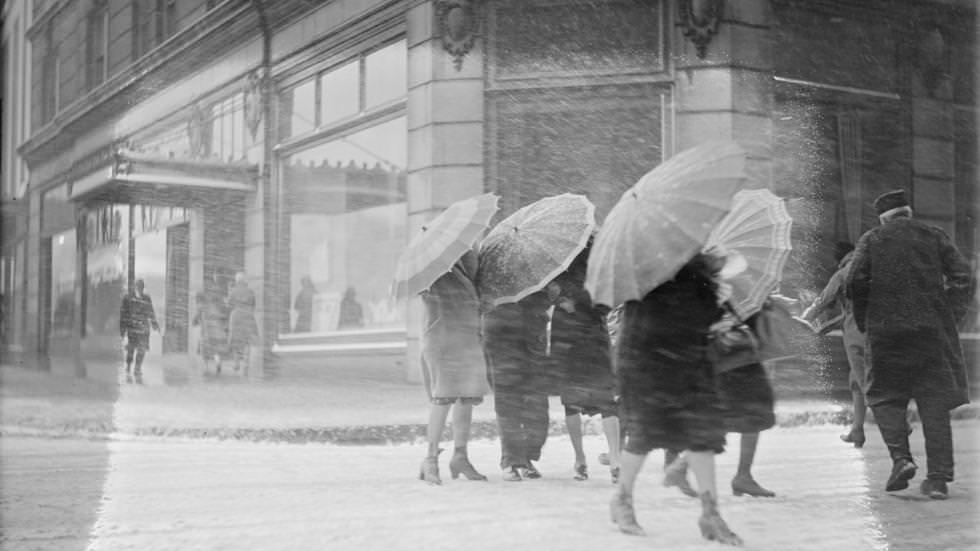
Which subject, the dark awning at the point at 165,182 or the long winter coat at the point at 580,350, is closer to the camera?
the long winter coat at the point at 580,350

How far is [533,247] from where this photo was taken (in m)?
6.86

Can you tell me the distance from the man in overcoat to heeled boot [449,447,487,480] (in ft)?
7.88

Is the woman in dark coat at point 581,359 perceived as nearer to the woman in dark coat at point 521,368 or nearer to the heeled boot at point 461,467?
the woman in dark coat at point 521,368

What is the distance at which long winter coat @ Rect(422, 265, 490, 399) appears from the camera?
6.97 meters

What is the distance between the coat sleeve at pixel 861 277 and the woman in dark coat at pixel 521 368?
186 cm

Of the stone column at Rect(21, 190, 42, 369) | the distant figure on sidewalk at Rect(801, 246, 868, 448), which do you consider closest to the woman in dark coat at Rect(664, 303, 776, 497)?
the distant figure on sidewalk at Rect(801, 246, 868, 448)

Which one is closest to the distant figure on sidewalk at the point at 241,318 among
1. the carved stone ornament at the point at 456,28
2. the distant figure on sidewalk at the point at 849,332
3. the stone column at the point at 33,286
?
the stone column at the point at 33,286

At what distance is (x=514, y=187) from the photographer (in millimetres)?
13141

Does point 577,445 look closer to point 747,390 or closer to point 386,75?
point 747,390

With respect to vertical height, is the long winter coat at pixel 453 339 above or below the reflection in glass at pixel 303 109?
below

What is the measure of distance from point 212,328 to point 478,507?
35.3 feet

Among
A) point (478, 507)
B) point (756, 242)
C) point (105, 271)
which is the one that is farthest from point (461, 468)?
point (105, 271)

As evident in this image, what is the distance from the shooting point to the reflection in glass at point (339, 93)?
14148 millimetres

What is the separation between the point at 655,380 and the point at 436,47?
9043mm
